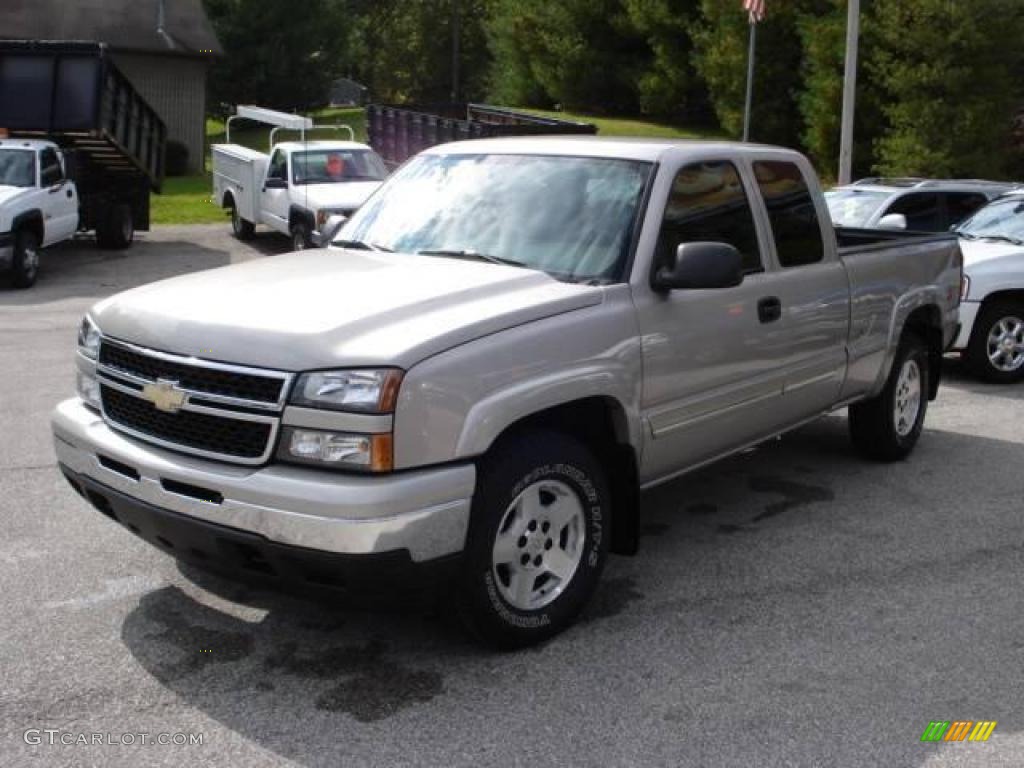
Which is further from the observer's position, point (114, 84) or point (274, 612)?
point (114, 84)

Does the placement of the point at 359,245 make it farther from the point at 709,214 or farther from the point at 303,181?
the point at 303,181

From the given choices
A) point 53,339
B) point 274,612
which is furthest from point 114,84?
point 274,612

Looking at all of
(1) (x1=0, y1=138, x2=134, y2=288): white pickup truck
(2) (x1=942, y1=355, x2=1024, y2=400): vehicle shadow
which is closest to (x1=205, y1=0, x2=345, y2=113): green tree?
(1) (x1=0, y1=138, x2=134, y2=288): white pickup truck

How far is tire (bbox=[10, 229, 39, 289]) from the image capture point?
1553cm

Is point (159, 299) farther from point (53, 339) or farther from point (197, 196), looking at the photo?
point (197, 196)

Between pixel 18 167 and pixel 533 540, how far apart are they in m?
14.5

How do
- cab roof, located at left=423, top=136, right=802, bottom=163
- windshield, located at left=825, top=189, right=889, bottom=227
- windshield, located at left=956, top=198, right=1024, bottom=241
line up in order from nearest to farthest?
cab roof, located at left=423, top=136, right=802, bottom=163
windshield, located at left=956, top=198, right=1024, bottom=241
windshield, located at left=825, top=189, right=889, bottom=227

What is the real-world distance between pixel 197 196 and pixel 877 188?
20.7 m

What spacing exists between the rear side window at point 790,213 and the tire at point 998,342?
453 cm

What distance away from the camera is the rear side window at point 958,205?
42.8 feet

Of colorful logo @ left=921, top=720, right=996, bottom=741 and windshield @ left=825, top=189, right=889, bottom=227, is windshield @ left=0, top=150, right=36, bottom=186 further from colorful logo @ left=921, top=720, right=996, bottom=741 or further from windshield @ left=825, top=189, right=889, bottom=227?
colorful logo @ left=921, top=720, right=996, bottom=741

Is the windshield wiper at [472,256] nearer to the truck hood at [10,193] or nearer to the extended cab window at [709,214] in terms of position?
the extended cab window at [709,214]

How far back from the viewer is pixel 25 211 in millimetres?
15734

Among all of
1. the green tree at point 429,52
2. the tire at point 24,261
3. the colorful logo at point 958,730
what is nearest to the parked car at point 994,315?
the colorful logo at point 958,730
